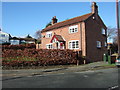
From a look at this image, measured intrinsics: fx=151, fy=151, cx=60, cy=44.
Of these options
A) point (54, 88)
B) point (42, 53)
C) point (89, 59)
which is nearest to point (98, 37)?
point (89, 59)

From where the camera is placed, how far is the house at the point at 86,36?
2467 centimetres

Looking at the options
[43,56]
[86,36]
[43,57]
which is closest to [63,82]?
[43,57]

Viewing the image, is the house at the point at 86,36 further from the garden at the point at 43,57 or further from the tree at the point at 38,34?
the tree at the point at 38,34

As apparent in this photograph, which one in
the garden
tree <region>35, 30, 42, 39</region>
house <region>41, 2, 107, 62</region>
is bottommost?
the garden

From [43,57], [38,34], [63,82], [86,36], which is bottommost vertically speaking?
[63,82]

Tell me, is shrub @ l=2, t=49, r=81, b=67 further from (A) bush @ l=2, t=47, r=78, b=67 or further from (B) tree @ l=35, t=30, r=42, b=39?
(B) tree @ l=35, t=30, r=42, b=39

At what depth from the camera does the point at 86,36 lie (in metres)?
24.6

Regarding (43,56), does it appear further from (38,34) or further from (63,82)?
(38,34)

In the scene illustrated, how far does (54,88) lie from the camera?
7277 mm

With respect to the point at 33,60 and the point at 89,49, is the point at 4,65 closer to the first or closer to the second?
the point at 33,60

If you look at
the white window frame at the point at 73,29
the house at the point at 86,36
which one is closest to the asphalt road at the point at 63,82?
the house at the point at 86,36

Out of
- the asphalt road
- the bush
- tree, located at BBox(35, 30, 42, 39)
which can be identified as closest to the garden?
the bush

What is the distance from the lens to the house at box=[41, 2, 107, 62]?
2467 centimetres

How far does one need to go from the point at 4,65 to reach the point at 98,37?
57.0ft
